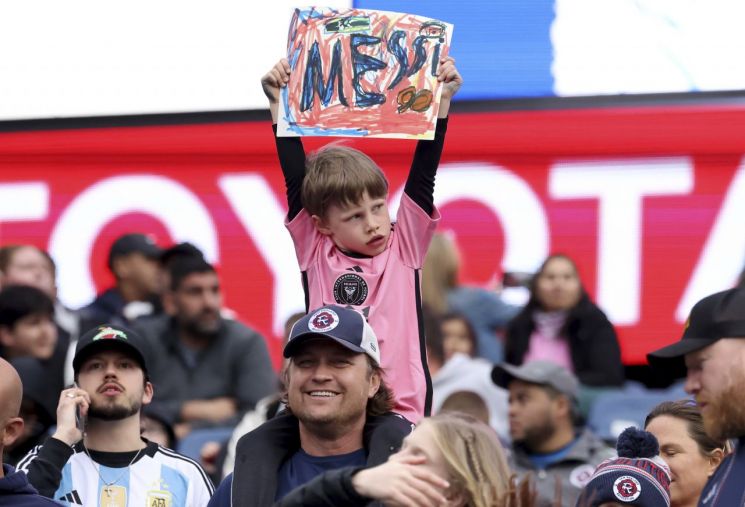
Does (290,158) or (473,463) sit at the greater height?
(290,158)

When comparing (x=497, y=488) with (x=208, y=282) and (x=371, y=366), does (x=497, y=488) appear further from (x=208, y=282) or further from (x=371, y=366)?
(x=208, y=282)

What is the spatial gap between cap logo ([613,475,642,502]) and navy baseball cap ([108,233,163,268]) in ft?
15.8

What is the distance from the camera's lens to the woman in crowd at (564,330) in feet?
26.4

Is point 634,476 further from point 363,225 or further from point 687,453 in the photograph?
point 363,225

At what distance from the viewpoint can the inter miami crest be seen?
479 centimetres

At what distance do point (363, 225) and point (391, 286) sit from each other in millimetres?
215

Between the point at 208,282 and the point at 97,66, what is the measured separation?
2.70 metres

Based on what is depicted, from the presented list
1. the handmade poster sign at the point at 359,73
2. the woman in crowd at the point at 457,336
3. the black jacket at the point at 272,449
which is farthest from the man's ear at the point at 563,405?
the black jacket at the point at 272,449

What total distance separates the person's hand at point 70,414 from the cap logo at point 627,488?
72.4 inches

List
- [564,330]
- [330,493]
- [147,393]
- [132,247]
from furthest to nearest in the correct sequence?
[132,247], [564,330], [147,393], [330,493]

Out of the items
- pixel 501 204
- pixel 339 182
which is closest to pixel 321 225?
pixel 339 182

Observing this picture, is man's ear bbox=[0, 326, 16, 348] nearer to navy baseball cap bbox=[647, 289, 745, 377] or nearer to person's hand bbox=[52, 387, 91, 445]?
person's hand bbox=[52, 387, 91, 445]

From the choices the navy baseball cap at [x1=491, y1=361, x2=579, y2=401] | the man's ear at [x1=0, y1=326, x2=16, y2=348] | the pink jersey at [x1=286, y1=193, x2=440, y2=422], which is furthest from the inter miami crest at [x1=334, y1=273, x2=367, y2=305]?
the man's ear at [x1=0, y1=326, x2=16, y2=348]

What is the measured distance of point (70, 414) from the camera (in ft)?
16.7
